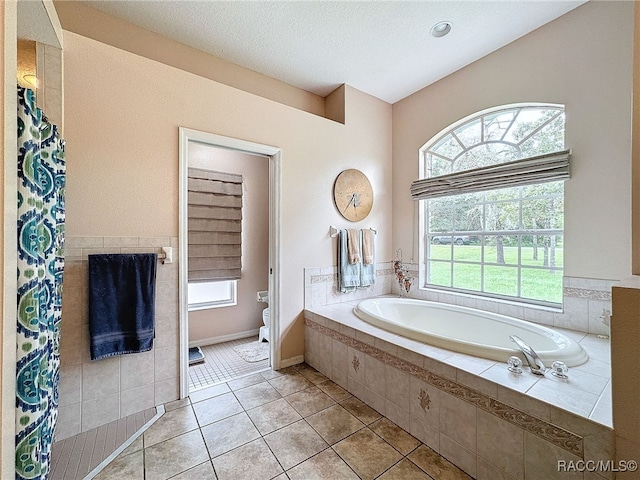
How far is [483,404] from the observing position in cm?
139

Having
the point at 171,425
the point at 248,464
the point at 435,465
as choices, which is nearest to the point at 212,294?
the point at 171,425

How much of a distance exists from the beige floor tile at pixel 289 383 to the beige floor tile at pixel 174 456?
681mm

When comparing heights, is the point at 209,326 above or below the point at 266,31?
below

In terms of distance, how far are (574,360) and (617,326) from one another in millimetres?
696

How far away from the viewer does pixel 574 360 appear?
153 centimetres

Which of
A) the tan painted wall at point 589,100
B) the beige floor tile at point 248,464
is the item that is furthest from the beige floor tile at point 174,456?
the tan painted wall at point 589,100

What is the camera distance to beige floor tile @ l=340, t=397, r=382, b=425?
1.89 meters

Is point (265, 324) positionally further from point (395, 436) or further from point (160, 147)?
point (160, 147)

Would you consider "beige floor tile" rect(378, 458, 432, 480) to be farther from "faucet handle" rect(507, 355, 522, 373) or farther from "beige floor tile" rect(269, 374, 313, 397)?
"beige floor tile" rect(269, 374, 313, 397)

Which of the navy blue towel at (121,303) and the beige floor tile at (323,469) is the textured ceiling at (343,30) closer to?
the navy blue towel at (121,303)

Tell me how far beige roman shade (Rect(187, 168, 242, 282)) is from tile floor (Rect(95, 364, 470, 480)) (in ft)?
4.74

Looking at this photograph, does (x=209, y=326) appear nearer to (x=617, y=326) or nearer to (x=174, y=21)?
(x=174, y=21)

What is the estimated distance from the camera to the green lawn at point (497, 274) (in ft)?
7.50

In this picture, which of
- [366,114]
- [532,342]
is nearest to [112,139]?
[366,114]
